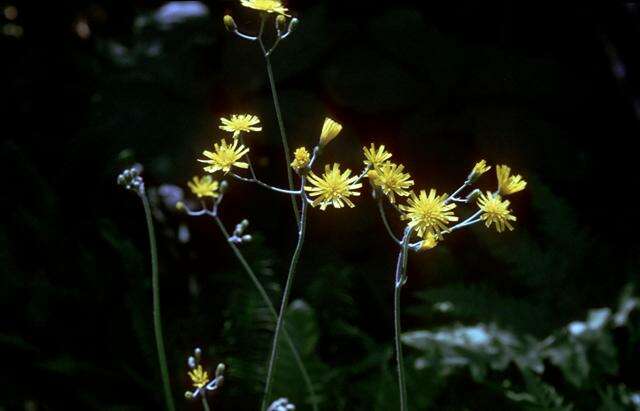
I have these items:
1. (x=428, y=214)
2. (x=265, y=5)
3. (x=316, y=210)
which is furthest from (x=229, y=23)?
(x=316, y=210)

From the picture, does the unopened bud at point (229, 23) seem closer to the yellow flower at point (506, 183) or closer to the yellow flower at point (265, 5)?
the yellow flower at point (265, 5)

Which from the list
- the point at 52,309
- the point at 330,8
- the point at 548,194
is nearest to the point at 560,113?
the point at 548,194

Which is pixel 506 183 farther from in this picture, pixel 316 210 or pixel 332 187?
pixel 316 210

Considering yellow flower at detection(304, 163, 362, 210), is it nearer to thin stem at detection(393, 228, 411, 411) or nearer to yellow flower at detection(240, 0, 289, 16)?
thin stem at detection(393, 228, 411, 411)

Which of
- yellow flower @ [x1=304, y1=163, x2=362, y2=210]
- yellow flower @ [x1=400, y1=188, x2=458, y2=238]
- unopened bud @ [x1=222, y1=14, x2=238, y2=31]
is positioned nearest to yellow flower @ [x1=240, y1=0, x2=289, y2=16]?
unopened bud @ [x1=222, y1=14, x2=238, y2=31]

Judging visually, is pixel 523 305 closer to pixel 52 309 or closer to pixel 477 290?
pixel 477 290

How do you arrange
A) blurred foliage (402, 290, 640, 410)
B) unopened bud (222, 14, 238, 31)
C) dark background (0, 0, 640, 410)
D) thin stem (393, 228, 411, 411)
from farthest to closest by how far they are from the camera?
dark background (0, 0, 640, 410) → blurred foliage (402, 290, 640, 410) → unopened bud (222, 14, 238, 31) → thin stem (393, 228, 411, 411)
